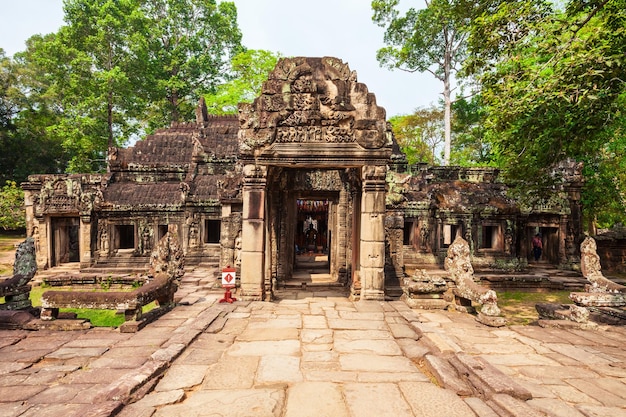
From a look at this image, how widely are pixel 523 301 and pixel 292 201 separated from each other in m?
9.11

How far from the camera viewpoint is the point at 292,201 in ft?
38.1

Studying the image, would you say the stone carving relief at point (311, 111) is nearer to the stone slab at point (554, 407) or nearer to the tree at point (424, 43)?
the stone slab at point (554, 407)

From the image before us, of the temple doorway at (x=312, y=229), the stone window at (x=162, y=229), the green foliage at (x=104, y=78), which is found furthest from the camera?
the green foliage at (x=104, y=78)

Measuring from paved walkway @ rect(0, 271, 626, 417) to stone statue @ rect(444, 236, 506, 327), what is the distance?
271 millimetres

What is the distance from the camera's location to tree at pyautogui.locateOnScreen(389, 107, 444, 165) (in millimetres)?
35125

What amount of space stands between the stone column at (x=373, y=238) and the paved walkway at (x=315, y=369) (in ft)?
3.01

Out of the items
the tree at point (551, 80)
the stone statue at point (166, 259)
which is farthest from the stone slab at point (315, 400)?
the tree at point (551, 80)

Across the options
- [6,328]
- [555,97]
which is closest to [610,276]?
[555,97]

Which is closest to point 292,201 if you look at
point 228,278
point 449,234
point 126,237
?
point 228,278

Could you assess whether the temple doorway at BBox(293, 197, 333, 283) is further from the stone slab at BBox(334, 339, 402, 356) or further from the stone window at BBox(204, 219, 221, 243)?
the stone slab at BBox(334, 339, 402, 356)

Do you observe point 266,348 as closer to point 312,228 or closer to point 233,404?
point 233,404

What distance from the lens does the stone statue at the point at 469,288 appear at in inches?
262

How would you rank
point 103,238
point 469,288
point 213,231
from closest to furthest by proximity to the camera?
point 469,288 → point 103,238 → point 213,231

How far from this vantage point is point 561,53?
659 centimetres
